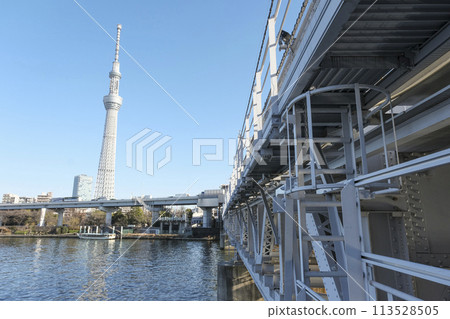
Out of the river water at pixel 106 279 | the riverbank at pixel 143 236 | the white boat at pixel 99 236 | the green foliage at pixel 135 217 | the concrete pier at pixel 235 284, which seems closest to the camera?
the concrete pier at pixel 235 284

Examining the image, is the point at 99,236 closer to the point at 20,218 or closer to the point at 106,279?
the point at 20,218

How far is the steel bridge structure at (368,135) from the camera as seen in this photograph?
2545mm

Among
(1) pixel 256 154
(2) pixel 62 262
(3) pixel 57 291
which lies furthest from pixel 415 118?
(2) pixel 62 262

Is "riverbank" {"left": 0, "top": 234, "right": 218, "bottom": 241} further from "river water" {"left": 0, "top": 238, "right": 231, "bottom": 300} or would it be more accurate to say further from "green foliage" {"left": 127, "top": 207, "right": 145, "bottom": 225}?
"river water" {"left": 0, "top": 238, "right": 231, "bottom": 300}

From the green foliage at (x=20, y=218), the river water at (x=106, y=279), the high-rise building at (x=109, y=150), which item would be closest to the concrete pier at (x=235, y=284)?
the river water at (x=106, y=279)

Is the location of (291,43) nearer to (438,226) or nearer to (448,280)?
(448,280)

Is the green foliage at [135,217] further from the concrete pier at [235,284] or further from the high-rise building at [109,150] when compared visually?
the concrete pier at [235,284]

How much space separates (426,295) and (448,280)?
3333 mm

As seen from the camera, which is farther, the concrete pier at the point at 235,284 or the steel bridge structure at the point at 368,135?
the concrete pier at the point at 235,284

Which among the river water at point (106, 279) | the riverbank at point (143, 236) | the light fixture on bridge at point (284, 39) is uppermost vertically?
the light fixture on bridge at point (284, 39)

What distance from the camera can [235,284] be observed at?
1498cm

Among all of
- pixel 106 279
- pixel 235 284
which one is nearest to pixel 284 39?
pixel 235 284

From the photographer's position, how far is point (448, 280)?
160cm

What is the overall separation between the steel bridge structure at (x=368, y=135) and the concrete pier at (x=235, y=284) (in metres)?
11.2
